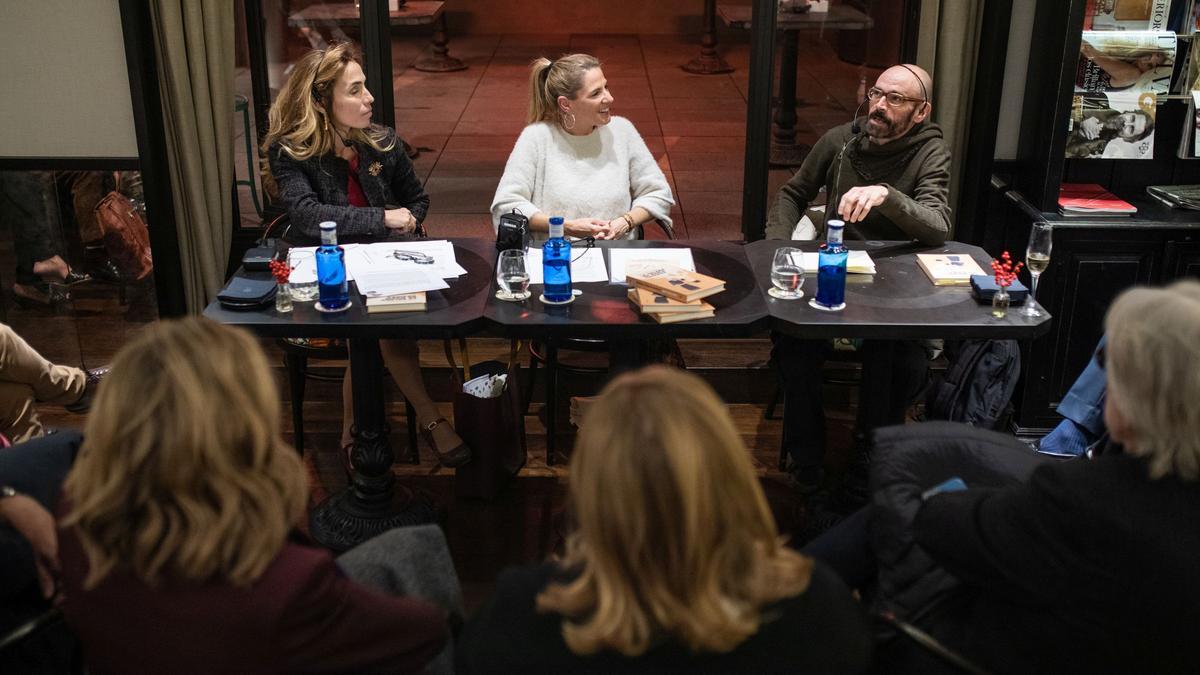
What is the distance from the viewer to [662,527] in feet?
4.65

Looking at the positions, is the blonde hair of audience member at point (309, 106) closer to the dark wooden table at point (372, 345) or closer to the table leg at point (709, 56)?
the dark wooden table at point (372, 345)

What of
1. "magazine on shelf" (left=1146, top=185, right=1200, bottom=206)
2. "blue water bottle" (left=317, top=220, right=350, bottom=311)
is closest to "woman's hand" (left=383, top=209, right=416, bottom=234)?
"blue water bottle" (left=317, top=220, right=350, bottom=311)

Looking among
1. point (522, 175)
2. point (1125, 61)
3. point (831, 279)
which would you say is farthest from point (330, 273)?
point (1125, 61)

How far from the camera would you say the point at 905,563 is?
6.67 feet

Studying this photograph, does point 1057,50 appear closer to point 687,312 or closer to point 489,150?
point 687,312

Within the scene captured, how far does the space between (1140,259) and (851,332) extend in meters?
1.44

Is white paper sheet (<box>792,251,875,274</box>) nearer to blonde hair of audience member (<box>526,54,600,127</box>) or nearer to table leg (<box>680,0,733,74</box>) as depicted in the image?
blonde hair of audience member (<box>526,54,600,127</box>)

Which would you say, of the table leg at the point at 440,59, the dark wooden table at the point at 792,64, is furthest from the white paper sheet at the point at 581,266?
the table leg at the point at 440,59

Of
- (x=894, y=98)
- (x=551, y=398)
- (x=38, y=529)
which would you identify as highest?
(x=894, y=98)

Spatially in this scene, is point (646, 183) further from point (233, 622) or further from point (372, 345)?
point (233, 622)

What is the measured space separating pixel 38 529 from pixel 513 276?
1279mm

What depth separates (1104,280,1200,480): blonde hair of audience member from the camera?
1.61m

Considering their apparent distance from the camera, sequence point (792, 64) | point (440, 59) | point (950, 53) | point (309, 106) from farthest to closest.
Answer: point (440, 59) < point (792, 64) < point (950, 53) < point (309, 106)

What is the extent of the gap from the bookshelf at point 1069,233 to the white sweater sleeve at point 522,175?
1.59m
